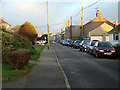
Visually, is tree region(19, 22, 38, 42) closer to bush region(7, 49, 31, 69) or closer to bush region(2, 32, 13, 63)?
bush region(2, 32, 13, 63)

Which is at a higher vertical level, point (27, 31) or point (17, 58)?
point (27, 31)

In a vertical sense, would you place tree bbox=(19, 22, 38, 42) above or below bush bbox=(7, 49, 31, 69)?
above

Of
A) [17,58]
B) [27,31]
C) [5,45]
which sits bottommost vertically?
[17,58]

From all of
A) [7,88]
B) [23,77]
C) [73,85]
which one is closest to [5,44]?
[23,77]

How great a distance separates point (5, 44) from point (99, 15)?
163ft

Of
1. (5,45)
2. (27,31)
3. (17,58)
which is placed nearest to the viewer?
(17,58)

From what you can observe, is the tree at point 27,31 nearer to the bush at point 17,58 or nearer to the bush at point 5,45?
the bush at point 5,45

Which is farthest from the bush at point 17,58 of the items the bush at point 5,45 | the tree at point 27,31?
the tree at point 27,31

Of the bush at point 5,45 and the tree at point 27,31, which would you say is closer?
the bush at point 5,45

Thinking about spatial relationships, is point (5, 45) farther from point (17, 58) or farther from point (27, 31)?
point (27, 31)

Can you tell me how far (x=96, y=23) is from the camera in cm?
5506

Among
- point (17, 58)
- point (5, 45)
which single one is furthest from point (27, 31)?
point (17, 58)

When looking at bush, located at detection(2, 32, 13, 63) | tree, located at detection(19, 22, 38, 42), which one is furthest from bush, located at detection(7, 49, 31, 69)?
tree, located at detection(19, 22, 38, 42)

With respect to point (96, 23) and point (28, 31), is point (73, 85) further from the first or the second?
point (96, 23)
